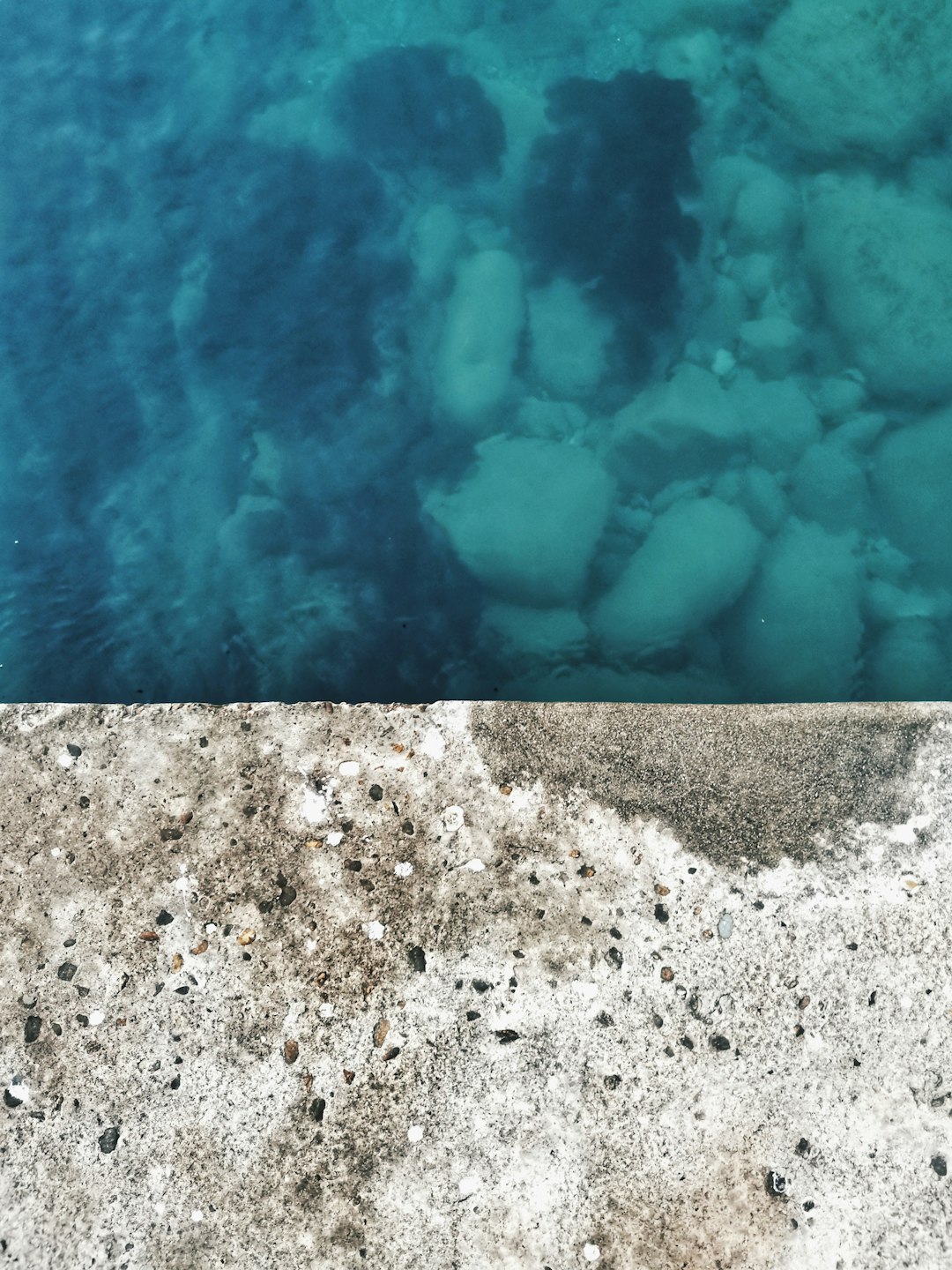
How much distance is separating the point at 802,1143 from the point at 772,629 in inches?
56.7

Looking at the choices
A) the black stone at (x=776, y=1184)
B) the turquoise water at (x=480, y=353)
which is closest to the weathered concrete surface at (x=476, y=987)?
the black stone at (x=776, y=1184)

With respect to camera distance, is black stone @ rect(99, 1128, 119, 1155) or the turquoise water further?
the turquoise water

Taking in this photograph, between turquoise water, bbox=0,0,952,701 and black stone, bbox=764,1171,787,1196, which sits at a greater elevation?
turquoise water, bbox=0,0,952,701

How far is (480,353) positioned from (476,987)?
200cm

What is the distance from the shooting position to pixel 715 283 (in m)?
3.27

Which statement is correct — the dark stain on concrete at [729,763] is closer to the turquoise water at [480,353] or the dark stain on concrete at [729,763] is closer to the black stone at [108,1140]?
the turquoise water at [480,353]

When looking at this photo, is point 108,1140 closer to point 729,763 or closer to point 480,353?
point 729,763

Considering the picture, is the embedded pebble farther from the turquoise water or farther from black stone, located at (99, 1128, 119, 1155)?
black stone, located at (99, 1128, 119, 1155)

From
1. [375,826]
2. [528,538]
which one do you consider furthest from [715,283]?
[375,826]

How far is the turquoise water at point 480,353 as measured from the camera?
3.11 metres

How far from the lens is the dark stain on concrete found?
250 cm

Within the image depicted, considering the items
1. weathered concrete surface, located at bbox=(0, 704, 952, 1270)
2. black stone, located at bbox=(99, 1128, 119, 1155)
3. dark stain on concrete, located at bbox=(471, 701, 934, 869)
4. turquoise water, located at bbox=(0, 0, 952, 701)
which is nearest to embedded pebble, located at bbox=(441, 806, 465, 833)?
weathered concrete surface, located at bbox=(0, 704, 952, 1270)

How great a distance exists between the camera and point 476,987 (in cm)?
240

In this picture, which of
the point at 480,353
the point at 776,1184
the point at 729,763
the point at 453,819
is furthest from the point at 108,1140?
the point at 480,353
